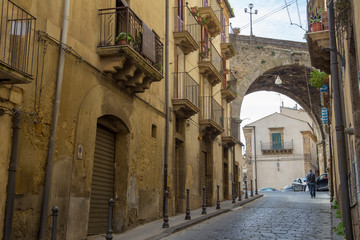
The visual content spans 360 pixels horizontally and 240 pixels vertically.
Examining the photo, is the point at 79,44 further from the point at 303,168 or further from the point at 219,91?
the point at 303,168

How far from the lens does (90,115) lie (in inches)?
346

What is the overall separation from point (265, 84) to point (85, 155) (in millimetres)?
29803

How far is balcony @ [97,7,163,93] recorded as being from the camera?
9211 mm

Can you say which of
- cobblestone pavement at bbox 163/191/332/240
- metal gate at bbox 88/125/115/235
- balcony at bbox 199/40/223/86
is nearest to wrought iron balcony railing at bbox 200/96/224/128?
balcony at bbox 199/40/223/86

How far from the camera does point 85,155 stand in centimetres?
855

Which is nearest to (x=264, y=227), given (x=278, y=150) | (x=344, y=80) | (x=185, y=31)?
(x=344, y=80)

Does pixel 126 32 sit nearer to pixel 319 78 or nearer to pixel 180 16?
pixel 180 16

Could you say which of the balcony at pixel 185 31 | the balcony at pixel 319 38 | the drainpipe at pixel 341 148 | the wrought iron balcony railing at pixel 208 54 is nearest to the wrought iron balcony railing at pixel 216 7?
the wrought iron balcony railing at pixel 208 54

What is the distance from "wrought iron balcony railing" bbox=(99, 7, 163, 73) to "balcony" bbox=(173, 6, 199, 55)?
3.06 meters

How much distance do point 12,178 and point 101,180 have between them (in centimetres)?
368

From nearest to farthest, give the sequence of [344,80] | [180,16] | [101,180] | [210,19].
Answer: [344,80] → [101,180] → [180,16] → [210,19]

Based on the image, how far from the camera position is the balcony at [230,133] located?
22580 millimetres

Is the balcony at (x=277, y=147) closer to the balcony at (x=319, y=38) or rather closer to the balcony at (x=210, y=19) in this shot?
the balcony at (x=210, y=19)

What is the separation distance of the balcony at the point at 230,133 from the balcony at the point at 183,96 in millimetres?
7476
